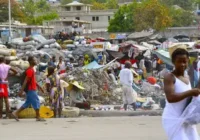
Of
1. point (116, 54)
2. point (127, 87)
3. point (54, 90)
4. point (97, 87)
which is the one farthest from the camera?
point (116, 54)

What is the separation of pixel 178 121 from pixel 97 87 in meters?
11.6

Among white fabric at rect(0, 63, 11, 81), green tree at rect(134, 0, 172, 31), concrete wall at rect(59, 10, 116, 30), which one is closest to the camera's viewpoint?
white fabric at rect(0, 63, 11, 81)

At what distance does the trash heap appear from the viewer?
16.3 metres

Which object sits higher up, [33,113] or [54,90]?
[54,90]

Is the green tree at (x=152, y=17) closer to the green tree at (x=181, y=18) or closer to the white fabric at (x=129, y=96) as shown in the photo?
the green tree at (x=181, y=18)

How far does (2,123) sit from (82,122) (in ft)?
5.36

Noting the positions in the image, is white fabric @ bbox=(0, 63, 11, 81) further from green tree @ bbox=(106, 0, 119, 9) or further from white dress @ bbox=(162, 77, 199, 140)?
green tree @ bbox=(106, 0, 119, 9)

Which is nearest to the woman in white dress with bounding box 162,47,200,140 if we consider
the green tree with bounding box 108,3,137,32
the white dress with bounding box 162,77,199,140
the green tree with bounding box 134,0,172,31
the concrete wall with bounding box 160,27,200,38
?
the white dress with bounding box 162,77,199,140

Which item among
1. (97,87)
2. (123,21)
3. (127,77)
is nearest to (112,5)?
(123,21)

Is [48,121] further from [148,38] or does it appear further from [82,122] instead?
[148,38]

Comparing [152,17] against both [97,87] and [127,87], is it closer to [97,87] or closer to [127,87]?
[97,87]

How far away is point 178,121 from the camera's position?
5.39m

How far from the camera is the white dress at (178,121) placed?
5.38m

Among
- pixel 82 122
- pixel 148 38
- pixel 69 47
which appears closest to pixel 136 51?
pixel 69 47
